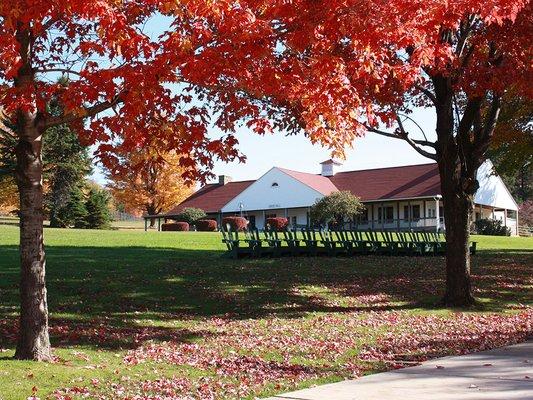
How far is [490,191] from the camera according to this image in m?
65.7

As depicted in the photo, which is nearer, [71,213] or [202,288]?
[202,288]

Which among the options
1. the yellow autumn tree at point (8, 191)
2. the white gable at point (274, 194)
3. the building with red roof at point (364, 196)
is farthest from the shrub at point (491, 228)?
the yellow autumn tree at point (8, 191)

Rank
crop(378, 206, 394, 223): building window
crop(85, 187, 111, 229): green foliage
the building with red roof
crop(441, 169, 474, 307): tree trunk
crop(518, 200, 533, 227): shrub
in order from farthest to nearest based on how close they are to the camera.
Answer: crop(518, 200, 533, 227): shrub → crop(378, 206, 394, 223): building window → the building with red roof → crop(85, 187, 111, 229): green foliage → crop(441, 169, 474, 307): tree trunk

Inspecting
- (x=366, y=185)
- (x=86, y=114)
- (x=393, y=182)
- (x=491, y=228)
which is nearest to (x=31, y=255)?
(x=86, y=114)

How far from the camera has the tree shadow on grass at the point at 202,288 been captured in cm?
1184

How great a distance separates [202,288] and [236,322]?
3.82 metres

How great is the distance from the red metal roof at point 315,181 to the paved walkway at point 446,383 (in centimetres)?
5252

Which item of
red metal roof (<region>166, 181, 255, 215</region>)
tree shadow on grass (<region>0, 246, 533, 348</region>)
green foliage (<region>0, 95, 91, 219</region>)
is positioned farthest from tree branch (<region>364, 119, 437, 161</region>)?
red metal roof (<region>166, 181, 255, 215</region>)

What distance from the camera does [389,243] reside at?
88.4ft

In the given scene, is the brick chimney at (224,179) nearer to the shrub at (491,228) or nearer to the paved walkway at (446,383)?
the shrub at (491,228)

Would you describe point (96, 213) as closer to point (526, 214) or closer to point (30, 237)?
point (30, 237)

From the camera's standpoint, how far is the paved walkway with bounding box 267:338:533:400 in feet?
24.1

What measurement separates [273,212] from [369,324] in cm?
5342

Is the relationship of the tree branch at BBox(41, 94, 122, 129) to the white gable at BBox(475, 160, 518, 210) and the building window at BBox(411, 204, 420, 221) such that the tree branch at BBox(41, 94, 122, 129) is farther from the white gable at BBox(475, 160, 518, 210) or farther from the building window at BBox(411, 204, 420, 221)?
the white gable at BBox(475, 160, 518, 210)
